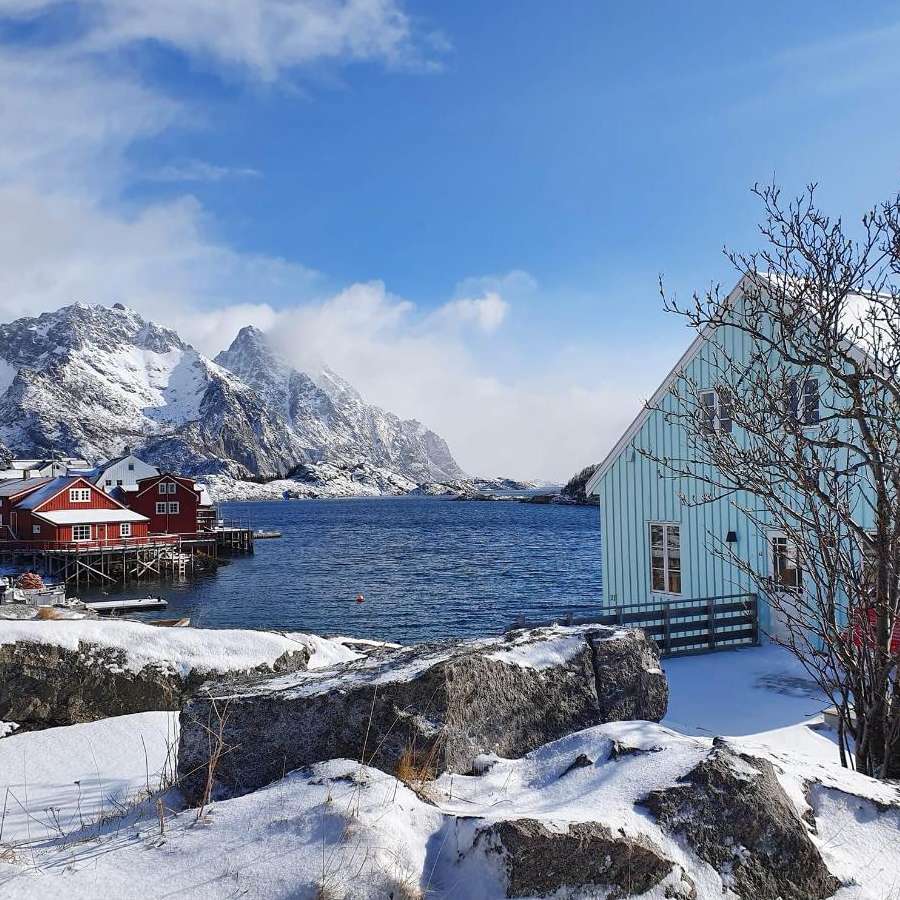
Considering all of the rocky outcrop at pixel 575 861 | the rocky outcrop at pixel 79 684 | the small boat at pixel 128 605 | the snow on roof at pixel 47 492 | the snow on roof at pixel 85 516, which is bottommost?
the small boat at pixel 128 605

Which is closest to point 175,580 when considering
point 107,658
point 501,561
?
point 501,561

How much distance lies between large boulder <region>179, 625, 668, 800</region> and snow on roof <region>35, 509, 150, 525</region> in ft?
190

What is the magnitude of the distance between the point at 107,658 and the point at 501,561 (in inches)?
2016

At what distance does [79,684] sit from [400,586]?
38953 mm

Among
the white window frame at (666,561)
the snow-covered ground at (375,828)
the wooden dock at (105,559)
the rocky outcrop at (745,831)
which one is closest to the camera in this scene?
the snow-covered ground at (375,828)

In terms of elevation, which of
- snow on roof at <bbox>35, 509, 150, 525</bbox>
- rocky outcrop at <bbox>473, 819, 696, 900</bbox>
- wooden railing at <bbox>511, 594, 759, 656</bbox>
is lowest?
wooden railing at <bbox>511, 594, 759, 656</bbox>

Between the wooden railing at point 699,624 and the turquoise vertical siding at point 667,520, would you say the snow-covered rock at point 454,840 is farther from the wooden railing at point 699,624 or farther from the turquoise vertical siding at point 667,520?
the turquoise vertical siding at point 667,520

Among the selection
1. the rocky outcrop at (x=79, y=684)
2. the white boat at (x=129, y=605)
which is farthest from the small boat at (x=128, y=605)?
the rocky outcrop at (x=79, y=684)

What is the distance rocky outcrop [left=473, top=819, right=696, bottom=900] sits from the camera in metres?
3.10

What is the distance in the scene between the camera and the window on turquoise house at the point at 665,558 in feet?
55.5

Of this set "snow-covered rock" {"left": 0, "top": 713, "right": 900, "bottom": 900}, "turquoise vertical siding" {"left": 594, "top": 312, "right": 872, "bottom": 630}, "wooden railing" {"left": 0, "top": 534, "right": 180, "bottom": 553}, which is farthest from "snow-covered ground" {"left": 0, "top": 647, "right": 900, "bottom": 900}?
"wooden railing" {"left": 0, "top": 534, "right": 180, "bottom": 553}

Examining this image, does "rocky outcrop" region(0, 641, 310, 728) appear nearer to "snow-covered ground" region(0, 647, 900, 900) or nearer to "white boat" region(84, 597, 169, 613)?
"snow-covered ground" region(0, 647, 900, 900)

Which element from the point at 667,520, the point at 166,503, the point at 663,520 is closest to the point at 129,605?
the point at 166,503

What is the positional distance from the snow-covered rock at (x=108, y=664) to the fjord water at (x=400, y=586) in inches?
406
